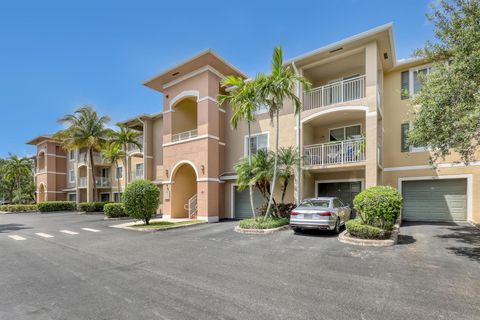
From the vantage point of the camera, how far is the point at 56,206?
3173cm

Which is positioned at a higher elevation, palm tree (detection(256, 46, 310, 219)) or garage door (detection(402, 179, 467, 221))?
palm tree (detection(256, 46, 310, 219))

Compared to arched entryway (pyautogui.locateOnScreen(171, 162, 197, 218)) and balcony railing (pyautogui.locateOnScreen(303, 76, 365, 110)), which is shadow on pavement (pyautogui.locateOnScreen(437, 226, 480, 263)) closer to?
balcony railing (pyautogui.locateOnScreen(303, 76, 365, 110))

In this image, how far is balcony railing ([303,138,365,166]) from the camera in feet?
43.9

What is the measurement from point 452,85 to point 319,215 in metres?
6.15

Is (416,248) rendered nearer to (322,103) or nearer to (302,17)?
(322,103)

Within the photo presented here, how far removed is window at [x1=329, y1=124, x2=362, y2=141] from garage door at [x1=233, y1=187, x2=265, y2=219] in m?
6.24

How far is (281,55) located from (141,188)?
1055 centimetres

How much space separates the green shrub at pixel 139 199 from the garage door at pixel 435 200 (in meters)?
14.6

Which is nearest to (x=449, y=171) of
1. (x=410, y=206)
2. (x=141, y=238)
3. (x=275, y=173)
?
(x=410, y=206)

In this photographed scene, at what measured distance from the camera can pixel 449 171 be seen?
534 inches

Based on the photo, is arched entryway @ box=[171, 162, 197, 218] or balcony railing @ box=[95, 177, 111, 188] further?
balcony railing @ box=[95, 177, 111, 188]

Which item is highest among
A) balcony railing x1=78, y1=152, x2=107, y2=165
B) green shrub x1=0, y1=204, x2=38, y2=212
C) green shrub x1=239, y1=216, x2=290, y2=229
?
balcony railing x1=78, y1=152, x2=107, y2=165

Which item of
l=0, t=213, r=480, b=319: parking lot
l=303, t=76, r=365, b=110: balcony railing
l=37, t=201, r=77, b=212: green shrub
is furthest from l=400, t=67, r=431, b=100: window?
l=37, t=201, r=77, b=212: green shrub

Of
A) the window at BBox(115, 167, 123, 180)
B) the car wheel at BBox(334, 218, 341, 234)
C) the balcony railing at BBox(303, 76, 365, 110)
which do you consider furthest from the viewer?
the window at BBox(115, 167, 123, 180)
